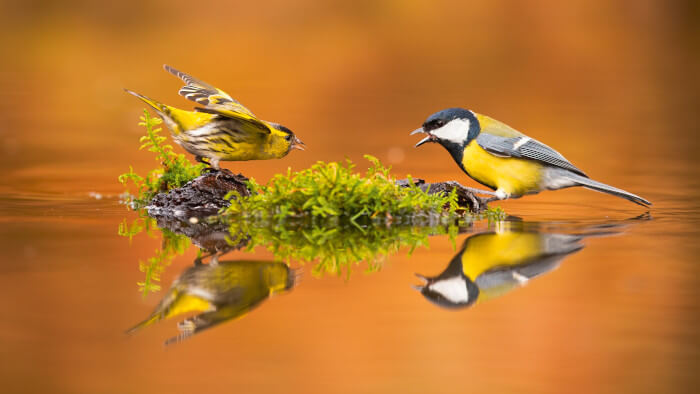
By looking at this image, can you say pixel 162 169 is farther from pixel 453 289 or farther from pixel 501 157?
pixel 453 289

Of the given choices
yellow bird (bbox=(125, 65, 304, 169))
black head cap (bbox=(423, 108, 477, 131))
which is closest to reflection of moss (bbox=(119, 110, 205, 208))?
yellow bird (bbox=(125, 65, 304, 169))

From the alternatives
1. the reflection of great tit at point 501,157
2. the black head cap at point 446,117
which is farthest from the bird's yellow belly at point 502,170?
the black head cap at point 446,117

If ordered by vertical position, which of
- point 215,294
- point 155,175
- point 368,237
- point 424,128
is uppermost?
point 424,128

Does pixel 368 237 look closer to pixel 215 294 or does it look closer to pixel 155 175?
pixel 215 294

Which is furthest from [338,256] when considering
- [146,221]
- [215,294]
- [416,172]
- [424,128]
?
[416,172]

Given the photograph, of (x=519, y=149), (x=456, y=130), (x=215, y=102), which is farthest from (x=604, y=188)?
(x=215, y=102)

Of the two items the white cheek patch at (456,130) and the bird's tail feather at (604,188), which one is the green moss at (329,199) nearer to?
the white cheek patch at (456,130)

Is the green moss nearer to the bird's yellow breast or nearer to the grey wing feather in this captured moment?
the bird's yellow breast
